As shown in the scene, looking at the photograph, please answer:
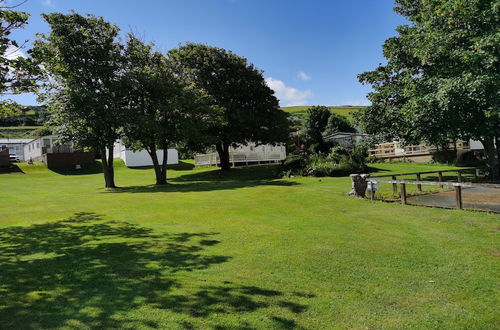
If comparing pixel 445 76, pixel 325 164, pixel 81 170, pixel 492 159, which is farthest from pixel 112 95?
pixel 492 159

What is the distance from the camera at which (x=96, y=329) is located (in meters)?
4.09

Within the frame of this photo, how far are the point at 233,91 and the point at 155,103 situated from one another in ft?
35.1

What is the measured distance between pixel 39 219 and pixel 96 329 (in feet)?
29.3

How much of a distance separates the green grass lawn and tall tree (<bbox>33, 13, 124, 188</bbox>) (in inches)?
487

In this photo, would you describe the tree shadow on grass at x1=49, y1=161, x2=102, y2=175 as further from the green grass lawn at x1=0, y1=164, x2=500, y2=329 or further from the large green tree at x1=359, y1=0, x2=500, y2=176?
the large green tree at x1=359, y1=0, x2=500, y2=176

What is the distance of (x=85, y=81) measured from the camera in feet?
75.7

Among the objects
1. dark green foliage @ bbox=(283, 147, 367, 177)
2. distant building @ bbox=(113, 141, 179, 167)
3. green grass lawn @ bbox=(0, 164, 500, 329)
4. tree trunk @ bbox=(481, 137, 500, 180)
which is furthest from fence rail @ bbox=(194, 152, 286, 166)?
green grass lawn @ bbox=(0, 164, 500, 329)

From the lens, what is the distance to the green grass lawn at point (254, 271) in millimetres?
4445

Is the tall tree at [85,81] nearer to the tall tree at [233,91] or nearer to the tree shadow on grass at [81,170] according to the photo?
the tall tree at [233,91]

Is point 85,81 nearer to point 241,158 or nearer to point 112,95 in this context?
point 112,95

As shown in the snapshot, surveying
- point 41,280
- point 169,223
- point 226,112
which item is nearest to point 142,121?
point 226,112

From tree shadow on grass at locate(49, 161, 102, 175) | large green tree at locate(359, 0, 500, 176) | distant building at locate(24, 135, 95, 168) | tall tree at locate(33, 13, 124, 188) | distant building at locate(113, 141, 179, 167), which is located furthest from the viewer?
distant building at locate(113, 141, 179, 167)

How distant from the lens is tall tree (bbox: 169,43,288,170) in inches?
1278

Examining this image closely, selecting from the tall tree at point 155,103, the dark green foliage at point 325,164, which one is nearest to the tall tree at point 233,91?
the tall tree at point 155,103
